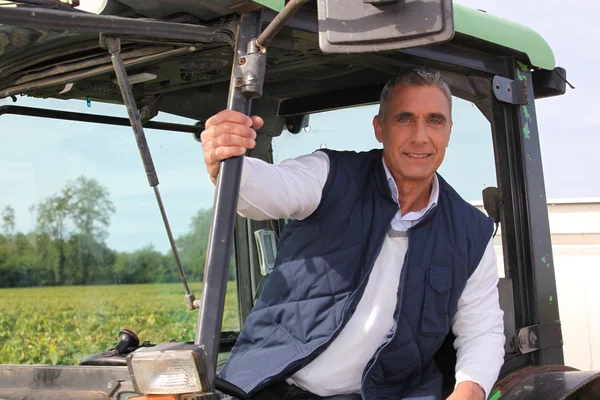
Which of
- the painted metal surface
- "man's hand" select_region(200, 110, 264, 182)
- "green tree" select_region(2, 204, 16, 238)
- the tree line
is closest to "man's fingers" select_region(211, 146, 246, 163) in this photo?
"man's hand" select_region(200, 110, 264, 182)

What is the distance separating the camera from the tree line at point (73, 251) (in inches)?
386

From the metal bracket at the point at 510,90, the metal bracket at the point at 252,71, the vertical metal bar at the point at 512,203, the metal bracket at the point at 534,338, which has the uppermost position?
the metal bracket at the point at 510,90

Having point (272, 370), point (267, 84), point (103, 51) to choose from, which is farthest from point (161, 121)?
point (272, 370)

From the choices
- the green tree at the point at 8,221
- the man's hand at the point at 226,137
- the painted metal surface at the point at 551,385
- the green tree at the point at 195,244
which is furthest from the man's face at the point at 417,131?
the green tree at the point at 8,221

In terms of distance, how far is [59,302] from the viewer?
10789 mm

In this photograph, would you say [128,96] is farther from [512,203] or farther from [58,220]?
[58,220]

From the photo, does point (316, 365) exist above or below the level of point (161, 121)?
below

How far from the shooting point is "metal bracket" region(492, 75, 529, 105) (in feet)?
9.55

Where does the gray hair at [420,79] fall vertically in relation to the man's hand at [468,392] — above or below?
above

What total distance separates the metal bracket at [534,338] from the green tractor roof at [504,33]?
93cm

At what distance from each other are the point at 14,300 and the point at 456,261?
30.9 feet

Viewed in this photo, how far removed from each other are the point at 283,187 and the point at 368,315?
1.61ft

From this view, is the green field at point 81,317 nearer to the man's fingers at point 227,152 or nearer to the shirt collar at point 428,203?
the shirt collar at point 428,203

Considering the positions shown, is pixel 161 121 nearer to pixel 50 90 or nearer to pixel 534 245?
pixel 50 90
